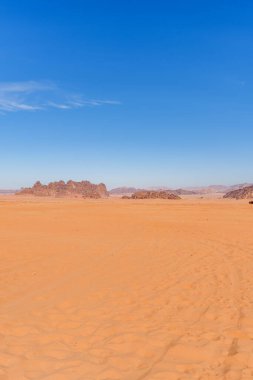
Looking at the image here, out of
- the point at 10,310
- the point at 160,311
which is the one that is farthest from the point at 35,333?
the point at 160,311

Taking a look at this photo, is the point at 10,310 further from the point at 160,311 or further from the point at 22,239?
the point at 22,239

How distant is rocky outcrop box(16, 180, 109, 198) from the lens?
324 feet

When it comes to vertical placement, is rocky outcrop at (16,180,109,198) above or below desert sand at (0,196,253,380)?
above

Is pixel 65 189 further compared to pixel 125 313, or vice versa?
pixel 65 189

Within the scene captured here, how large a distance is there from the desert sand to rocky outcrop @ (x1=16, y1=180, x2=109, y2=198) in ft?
267

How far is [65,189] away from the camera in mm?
106750

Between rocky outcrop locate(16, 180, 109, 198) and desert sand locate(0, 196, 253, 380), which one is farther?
rocky outcrop locate(16, 180, 109, 198)

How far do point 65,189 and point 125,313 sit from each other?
10198 centimetres

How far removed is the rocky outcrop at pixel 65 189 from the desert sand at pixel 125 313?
81.4 m

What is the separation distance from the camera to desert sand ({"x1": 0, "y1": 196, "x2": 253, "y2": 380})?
14.6ft

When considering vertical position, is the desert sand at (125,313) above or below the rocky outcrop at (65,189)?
below

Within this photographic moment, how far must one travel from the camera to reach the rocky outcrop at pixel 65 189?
98.6m

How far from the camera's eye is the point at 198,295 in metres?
7.63

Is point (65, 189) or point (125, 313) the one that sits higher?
point (65, 189)
